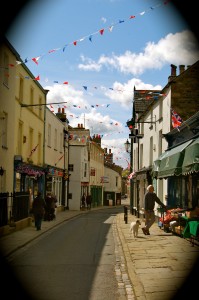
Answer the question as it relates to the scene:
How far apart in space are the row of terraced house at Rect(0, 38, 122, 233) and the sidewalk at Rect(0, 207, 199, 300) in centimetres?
309

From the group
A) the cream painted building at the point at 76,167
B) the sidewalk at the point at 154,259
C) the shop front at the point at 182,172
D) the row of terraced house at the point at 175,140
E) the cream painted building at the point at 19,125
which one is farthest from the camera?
the cream painted building at the point at 76,167

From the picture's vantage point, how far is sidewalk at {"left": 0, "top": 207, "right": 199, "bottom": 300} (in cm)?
740

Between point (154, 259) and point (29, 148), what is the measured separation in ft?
51.7

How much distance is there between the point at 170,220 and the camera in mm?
15445

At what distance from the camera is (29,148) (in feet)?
82.2

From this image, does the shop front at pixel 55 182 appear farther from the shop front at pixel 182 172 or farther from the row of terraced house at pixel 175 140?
the shop front at pixel 182 172

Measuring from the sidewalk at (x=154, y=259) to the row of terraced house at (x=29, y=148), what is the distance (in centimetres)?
309

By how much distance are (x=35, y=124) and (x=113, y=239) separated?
12.1 metres

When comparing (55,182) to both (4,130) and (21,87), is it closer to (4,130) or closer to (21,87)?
(21,87)

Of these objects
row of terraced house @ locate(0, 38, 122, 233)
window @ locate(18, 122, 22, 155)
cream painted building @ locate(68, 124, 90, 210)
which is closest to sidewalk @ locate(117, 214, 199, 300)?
row of terraced house @ locate(0, 38, 122, 233)

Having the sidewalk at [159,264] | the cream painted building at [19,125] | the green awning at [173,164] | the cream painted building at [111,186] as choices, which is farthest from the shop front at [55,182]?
the cream painted building at [111,186]

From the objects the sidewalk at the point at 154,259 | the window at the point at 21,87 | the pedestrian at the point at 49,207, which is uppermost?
the window at the point at 21,87

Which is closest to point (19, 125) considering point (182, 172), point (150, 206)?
point (150, 206)

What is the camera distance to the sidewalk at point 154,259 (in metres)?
7.40
